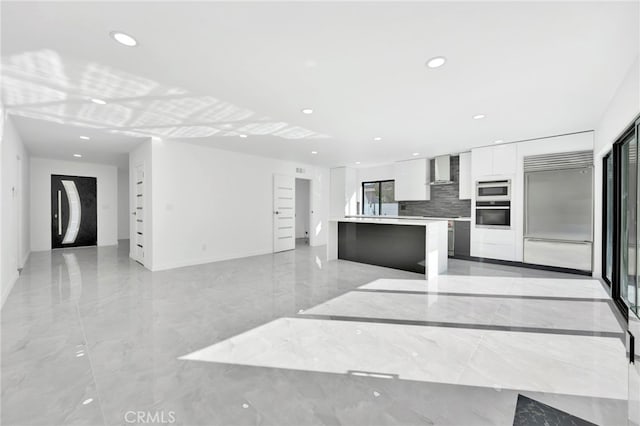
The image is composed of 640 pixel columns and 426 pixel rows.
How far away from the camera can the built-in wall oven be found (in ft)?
18.0

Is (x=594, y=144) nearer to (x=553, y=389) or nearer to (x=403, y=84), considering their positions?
(x=403, y=84)

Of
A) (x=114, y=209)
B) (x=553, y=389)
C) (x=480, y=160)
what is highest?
(x=480, y=160)

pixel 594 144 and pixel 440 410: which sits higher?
pixel 594 144

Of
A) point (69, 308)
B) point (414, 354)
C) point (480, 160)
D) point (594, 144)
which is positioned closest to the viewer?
point (414, 354)

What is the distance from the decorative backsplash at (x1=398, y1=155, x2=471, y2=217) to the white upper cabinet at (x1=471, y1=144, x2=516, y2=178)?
0.78 meters

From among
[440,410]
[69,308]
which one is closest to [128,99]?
[69,308]

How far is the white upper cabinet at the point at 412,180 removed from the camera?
714cm

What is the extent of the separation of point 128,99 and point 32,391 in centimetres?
299

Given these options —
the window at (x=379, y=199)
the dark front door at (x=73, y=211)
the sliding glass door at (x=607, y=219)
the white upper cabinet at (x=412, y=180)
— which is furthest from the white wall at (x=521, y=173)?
the dark front door at (x=73, y=211)

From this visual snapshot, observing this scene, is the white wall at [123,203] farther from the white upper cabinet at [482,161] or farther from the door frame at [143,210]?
the white upper cabinet at [482,161]

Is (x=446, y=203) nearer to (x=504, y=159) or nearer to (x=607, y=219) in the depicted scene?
(x=504, y=159)

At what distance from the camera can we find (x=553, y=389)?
1.75 metres

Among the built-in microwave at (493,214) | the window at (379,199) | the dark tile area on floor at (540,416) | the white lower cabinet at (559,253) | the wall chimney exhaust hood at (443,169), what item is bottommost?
the dark tile area on floor at (540,416)

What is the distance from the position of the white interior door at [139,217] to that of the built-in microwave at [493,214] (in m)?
7.08
